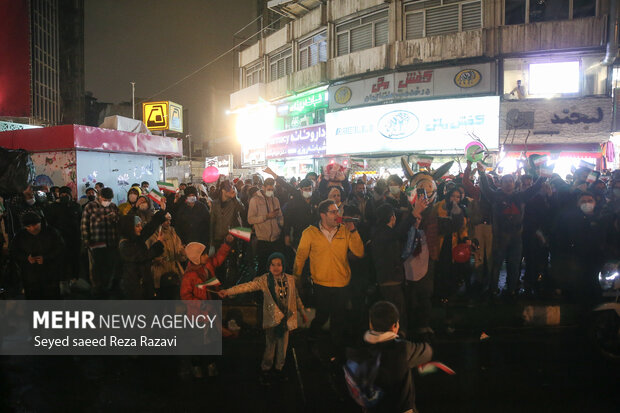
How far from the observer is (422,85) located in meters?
19.8

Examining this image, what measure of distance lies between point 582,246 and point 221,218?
6.00m

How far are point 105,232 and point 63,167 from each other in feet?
25.4

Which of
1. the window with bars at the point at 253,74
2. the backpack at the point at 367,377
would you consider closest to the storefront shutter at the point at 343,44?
the window with bars at the point at 253,74

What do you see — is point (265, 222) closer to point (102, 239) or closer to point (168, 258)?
point (168, 258)

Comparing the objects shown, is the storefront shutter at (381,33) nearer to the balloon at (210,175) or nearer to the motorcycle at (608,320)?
the balloon at (210,175)

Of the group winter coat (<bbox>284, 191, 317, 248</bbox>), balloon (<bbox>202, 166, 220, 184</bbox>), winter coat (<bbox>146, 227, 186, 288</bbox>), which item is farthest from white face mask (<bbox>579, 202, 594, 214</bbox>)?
balloon (<bbox>202, 166, 220, 184</bbox>)

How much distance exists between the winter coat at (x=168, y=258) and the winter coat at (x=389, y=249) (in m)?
2.70

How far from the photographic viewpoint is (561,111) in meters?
17.8

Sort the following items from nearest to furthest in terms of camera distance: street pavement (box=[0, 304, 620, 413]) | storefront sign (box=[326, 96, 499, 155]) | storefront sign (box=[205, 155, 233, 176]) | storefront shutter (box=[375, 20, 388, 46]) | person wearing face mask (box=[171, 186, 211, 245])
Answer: street pavement (box=[0, 304, 620, 413]) < person wearing face mask (box=[171, 186, 211, 245]) < storefront sign (box=[326, 96, 499, 155]) < storefront shutter (box=[375, 20, 388, 46]) < storefront sign (box=[205, 155, 233, 176])

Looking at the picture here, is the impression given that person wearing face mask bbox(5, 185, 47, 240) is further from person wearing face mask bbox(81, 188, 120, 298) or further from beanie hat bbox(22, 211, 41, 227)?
beanie hat bbox(22, 211, 41, 227)

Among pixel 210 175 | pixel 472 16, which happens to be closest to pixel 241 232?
pixel 210 175

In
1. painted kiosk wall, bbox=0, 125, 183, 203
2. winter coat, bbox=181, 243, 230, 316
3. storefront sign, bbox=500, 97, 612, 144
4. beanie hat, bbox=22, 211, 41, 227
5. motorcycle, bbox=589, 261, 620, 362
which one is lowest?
motorcycle, bbox=589, 261, 620, 362

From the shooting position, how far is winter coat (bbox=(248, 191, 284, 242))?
7.40 meters

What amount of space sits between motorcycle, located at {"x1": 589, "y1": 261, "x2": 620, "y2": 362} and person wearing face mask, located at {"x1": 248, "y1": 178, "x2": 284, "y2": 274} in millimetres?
4832
